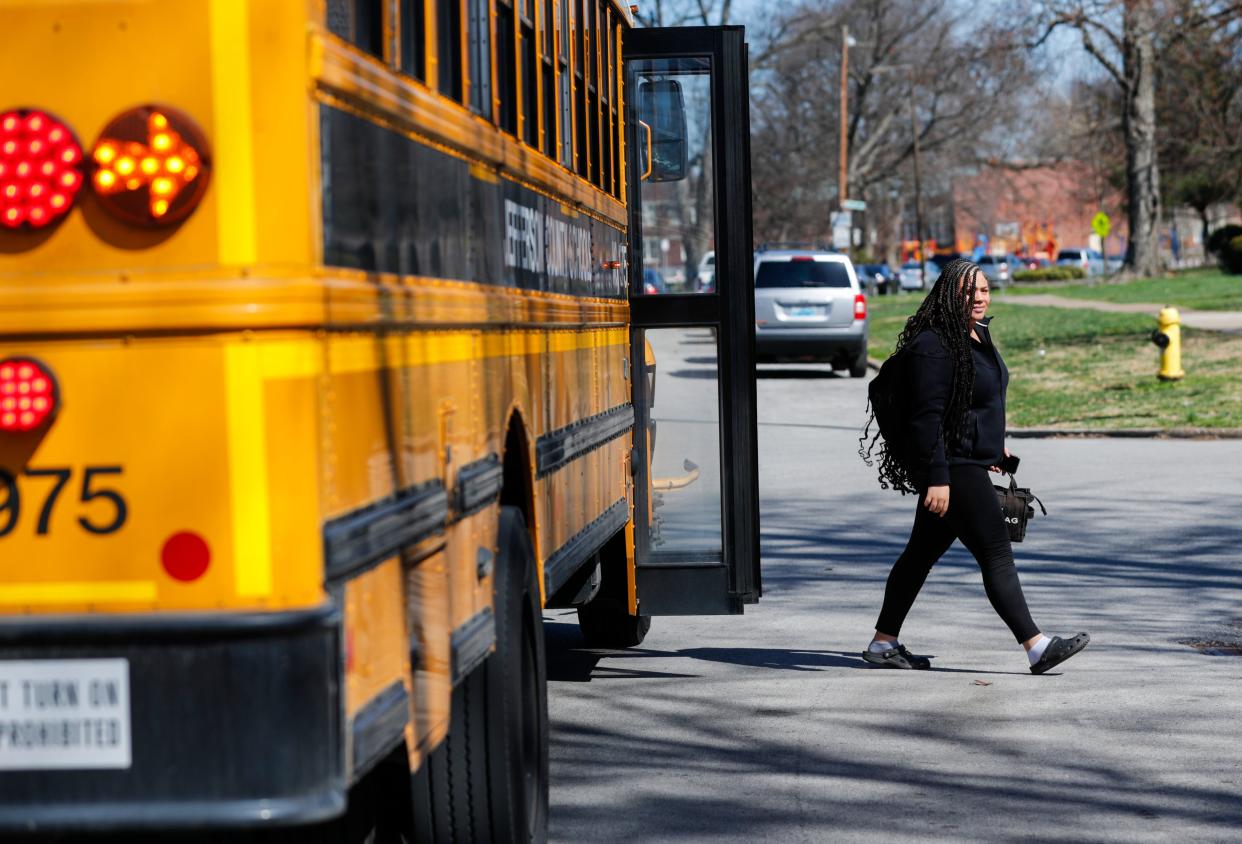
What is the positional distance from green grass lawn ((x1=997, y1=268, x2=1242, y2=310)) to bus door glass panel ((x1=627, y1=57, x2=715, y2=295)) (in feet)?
106

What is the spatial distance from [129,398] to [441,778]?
1.69 m

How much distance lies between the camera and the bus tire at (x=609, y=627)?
29.1 feet

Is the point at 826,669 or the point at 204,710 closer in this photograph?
the point at 204,710

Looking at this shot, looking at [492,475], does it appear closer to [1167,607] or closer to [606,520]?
[606,520]

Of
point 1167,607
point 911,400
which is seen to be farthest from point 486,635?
point 1167,607

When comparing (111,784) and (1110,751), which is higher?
(111,784)

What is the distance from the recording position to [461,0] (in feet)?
15.4

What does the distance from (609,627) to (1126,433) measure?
36.9 feet

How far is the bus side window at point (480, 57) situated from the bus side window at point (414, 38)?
0.49m

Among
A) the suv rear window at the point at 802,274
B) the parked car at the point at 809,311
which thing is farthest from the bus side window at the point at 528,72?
the suv rear window at the point at 802,274

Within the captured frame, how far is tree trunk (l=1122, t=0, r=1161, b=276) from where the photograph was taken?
5125 centimetres

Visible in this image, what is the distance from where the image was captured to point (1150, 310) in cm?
4109

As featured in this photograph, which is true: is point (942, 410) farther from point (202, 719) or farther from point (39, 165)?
point (39, 165)

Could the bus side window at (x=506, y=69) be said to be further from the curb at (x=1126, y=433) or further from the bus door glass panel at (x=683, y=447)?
the curb at (x=1126, y=433)
